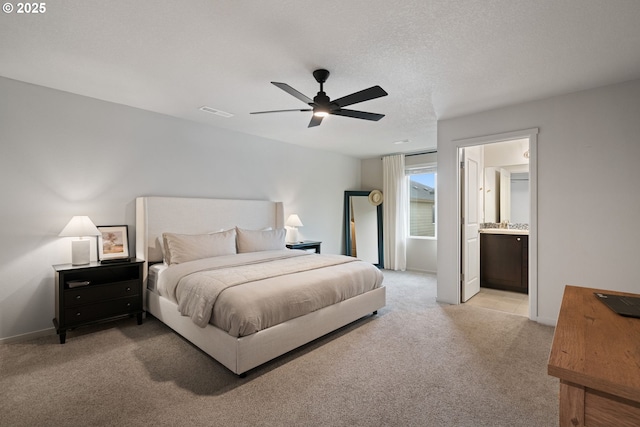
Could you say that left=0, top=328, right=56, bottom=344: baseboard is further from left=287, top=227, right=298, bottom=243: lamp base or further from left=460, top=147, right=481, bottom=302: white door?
left=460, top=147, right=481, bottom=302: white door

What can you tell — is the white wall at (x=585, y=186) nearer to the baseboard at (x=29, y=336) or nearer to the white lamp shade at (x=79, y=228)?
the white lamp shade at (x=79, y=228)

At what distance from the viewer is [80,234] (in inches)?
122

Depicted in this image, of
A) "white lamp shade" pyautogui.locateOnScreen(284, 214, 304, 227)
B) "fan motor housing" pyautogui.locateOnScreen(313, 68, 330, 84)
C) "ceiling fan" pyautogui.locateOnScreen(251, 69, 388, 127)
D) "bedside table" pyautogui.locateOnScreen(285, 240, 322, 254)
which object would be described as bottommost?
"bedside table" pyautogui.locateOnScreen(285, 240, 322, 254)

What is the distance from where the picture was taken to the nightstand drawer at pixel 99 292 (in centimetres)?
297

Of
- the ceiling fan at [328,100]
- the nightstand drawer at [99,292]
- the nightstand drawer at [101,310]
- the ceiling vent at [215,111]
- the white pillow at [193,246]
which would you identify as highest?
the ceiling vent at [215,111]

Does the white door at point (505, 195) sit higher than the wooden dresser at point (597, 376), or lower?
higher

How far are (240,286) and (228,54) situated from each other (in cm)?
193

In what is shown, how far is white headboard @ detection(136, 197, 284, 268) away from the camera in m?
3.74

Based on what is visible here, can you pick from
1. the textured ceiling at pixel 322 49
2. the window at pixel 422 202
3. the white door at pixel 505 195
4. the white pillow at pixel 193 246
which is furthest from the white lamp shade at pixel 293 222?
the white door at pixel 505 195

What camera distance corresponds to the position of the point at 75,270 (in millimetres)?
2988

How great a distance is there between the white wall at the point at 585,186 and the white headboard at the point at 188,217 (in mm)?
3578

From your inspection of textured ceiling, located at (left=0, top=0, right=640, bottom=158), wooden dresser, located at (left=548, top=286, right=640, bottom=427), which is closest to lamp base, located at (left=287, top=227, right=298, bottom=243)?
textured ceiling, located at (left=0, top=0, right=640, bottom=158)

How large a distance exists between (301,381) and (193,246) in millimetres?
2128

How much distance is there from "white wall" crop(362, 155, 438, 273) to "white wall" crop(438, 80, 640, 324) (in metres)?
2.70
